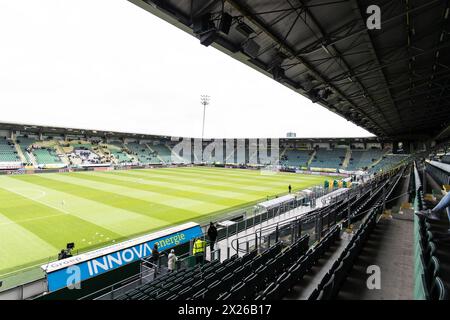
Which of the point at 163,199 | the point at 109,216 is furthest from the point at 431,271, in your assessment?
the point at 163,199

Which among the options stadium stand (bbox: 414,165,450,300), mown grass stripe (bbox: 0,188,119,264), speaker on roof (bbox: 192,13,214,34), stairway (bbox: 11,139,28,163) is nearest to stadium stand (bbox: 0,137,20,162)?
stairway (bbox: 11,139,28,163)

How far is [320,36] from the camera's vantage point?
7262 millimetres

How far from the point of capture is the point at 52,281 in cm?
610

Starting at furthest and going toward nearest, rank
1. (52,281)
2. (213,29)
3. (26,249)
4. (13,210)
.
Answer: (13,210) → (26,249) → (52,281) → (213,29)

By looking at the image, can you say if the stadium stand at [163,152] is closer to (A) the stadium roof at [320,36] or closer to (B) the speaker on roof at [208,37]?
(A) the stadium roof at [320,36]

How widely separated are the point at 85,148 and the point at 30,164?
1175 centimetres

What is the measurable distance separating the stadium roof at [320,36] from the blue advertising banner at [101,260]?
20.8 ft

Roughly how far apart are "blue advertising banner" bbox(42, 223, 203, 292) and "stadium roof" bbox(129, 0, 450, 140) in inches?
249

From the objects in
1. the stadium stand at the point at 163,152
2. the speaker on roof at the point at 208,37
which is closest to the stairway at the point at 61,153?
the stadium stand at the point at 163,152

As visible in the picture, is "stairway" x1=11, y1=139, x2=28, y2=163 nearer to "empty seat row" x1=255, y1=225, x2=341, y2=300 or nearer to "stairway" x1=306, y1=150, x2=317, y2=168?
"empty seat row" x1=255, y1=225, x2=341, y2=300

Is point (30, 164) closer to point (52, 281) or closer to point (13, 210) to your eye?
point (13, 210)

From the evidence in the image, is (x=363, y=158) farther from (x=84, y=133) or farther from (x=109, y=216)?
(x=84, y=133)

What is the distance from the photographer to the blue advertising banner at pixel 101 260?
6242 millimetres
